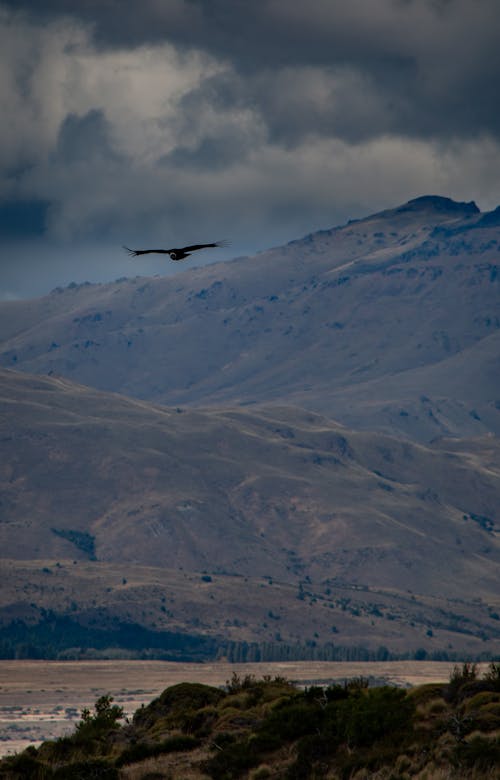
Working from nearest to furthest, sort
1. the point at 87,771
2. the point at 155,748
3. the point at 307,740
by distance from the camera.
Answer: the point at 307,740
the point at 87,771
the point at 155,748

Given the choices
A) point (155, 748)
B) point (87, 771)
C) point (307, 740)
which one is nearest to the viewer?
point (307, 740)

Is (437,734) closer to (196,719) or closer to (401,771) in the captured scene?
(401,771)

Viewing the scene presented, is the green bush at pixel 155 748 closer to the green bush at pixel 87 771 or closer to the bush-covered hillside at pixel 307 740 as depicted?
the bush-covered hillside at pixel 307 740

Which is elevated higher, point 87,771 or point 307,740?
point 307,740

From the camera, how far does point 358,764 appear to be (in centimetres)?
4241

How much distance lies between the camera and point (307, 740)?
44.9 metres

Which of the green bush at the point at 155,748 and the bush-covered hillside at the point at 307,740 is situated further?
the green bush at the point at 155,748

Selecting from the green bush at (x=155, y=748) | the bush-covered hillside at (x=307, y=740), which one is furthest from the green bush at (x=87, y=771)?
the green bush at (x=155, y=748)

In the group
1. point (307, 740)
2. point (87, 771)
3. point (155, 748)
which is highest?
point (307, 740)

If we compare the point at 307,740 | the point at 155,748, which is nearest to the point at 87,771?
the point at 155,748

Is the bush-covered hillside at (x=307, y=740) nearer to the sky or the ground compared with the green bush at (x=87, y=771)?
nearer to the sky

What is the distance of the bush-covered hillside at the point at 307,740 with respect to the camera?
41562 millimetres

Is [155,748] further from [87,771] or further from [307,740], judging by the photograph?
[307,740]

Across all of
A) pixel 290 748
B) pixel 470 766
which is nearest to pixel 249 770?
pixel 290 748
